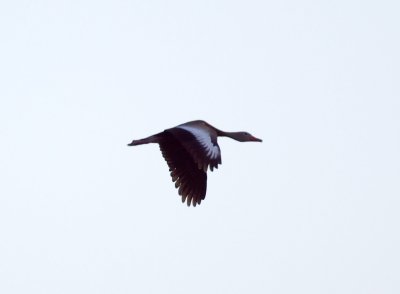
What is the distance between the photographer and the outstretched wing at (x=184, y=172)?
28.3 meters

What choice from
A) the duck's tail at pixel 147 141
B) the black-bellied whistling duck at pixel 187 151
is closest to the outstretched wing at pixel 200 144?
the black-bellied whistling duck at pixel 187 151

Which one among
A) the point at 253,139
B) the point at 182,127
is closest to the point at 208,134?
the point at 182,127

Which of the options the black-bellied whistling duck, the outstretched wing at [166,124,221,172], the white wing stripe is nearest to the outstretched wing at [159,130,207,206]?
the black-bellied whistling duck

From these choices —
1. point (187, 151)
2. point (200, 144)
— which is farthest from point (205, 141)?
point (187, 151)

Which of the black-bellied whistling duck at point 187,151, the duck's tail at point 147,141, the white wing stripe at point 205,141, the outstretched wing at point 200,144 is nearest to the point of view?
the outstretched wing at point 200,144

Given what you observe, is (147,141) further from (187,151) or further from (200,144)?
(200,144)

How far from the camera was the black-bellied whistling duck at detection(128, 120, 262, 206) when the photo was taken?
2705 centimetres

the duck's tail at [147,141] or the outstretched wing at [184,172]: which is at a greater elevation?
the duck's tail at [147,141]

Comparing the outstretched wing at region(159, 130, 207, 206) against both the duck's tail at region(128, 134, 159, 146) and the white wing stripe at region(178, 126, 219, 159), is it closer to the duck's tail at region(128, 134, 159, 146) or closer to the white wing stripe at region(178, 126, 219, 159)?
the duck's tail at region(128, 134, 159, 146)

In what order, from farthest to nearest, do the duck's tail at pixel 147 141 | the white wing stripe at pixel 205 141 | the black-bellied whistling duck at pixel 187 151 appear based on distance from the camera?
the duck's tail at pixel 147 141
the black-bellied whistling duck at pixel 187 151
the white wing stripe at pixel 205 141

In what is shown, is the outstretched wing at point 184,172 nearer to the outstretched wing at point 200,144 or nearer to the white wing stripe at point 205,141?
the outstretched wing at point 200,144

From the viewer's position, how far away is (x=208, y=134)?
27.4 meters

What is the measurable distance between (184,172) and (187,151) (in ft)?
2.58

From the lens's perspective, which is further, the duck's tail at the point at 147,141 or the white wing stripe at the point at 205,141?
the duck's tail at the point at 147,141
